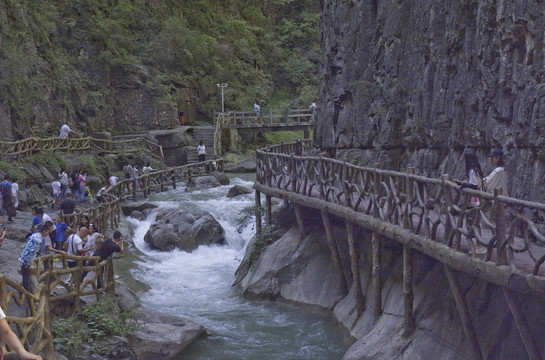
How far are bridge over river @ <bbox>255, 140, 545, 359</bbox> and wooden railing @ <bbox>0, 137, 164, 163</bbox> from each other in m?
13.7

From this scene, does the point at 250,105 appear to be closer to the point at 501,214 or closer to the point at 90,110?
the point at 90,110

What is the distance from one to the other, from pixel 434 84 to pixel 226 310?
7.58m

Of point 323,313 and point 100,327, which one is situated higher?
point 100,327

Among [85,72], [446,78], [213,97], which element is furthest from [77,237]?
[213,97]

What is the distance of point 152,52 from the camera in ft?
158

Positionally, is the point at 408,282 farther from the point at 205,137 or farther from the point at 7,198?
the point at 205,137

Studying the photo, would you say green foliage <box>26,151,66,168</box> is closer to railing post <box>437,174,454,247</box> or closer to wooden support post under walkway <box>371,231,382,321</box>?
wooden support post under walkway <box>371,231,382,321</box>

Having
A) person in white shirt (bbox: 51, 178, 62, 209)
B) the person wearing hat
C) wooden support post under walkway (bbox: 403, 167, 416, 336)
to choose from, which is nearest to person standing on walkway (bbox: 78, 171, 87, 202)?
person in white shirt (bbox: 51, 178, 62, 209)

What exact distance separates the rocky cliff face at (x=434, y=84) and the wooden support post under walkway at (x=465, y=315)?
2.19m

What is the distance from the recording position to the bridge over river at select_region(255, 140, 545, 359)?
345 inches

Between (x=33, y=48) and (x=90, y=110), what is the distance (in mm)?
7893

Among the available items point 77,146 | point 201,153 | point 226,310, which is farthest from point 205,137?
point 226,310

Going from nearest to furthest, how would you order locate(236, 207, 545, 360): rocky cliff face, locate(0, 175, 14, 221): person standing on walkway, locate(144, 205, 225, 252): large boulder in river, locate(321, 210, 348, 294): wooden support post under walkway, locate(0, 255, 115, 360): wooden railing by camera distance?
locate(0, 255, 115, 360): wooden railing, locate(236, 207, 545, 360): rocky cliff face, locate(321, 210, 348, 294): wooden support post under walkway, locate(0, 175, 14, 221): person standing on walkway, locate(144, 205, 225, 252): large boulder in river

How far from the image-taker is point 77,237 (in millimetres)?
14648
